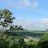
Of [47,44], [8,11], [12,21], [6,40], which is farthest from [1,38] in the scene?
[47,44]

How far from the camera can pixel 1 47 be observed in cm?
1345

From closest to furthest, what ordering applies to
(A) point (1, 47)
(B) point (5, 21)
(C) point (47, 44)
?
1. (A) point (1, 47)
2. (B) point (5, 21)
3. (C) point (47, 44)

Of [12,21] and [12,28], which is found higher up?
[12,21]

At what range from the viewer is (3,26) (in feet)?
48.4

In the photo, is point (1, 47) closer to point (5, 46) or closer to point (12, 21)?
point (5, 46)

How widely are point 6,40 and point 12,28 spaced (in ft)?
6.54

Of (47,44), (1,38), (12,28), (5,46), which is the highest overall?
(12,28)

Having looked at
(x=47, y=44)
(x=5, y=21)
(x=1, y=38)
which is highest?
(x=5, y=21)

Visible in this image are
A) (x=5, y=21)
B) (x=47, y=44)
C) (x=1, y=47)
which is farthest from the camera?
(x=47, y=44)

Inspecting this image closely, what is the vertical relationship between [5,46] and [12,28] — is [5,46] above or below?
below

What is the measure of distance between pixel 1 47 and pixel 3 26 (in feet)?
10.1

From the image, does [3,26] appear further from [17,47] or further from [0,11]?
[17,47]

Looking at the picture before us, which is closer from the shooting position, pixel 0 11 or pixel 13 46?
pixel 13 46

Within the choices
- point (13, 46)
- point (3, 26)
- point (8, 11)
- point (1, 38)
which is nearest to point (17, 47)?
point (13, 46)
